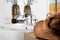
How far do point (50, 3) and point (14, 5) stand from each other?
66cm

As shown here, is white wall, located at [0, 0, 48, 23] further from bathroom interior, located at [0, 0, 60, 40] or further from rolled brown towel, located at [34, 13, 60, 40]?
rolled brown towel, located at [34, 13, 60, 40]

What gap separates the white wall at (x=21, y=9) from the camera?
2002mm

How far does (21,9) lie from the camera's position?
6.94 feet

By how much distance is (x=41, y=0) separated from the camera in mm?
2025

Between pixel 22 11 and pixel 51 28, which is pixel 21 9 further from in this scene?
pixel 51 28

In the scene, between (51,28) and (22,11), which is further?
(22,11)

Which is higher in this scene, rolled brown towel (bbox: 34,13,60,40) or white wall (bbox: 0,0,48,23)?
white wall (bbox: 0,0,48,23)

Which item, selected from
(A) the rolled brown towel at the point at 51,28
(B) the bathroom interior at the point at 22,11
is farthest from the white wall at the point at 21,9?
(A) the rolled brown towel at the point at 51,28

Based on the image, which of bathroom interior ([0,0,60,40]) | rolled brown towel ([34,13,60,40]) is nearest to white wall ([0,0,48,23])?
bathroom interior ([0,0,60,40])

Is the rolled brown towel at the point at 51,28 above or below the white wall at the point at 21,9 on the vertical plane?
below

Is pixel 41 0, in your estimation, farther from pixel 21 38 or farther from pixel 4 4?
pixel 21 38

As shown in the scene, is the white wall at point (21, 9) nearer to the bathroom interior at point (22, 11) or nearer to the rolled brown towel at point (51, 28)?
the bathroom interior at point (22, 11)

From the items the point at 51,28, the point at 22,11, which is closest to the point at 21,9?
the point at 22,11

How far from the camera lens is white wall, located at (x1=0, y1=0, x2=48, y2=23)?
2.00 meters
